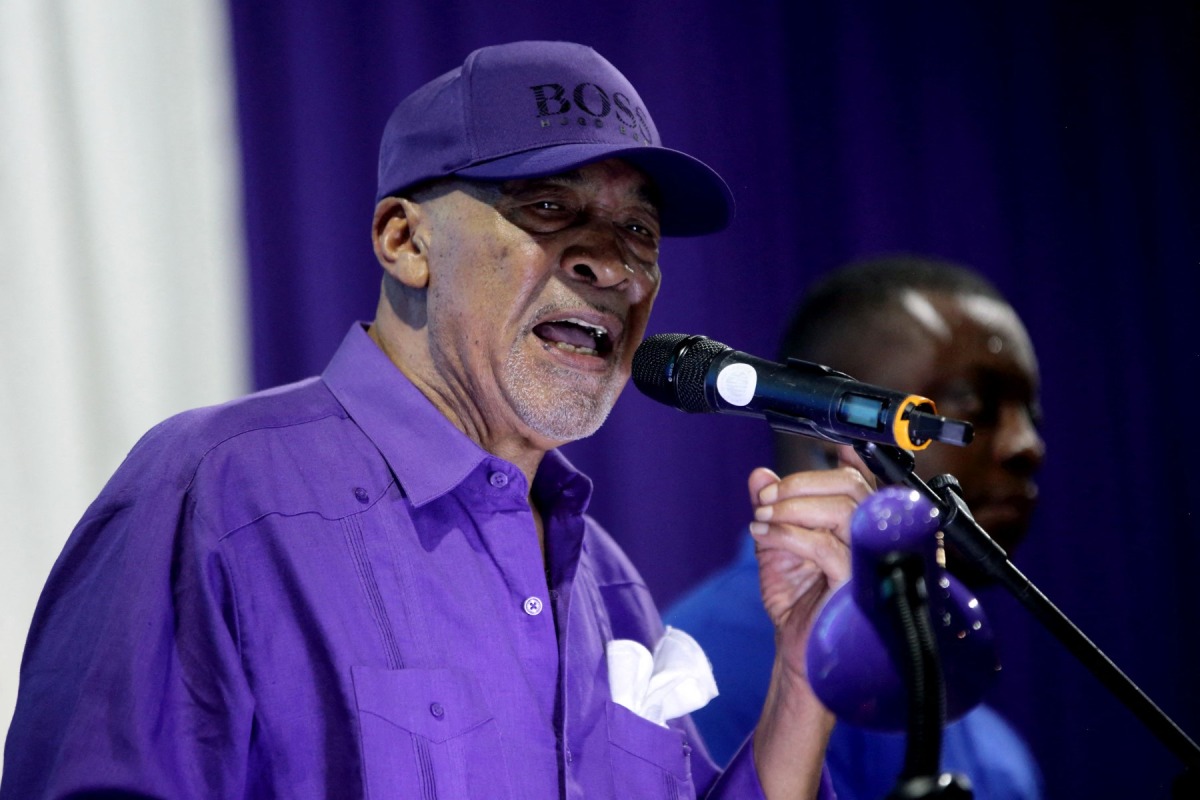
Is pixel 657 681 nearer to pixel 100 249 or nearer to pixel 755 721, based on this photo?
pixel 755 721

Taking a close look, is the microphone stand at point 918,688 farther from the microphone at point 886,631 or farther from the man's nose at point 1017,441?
the man's nose at point 1017,441

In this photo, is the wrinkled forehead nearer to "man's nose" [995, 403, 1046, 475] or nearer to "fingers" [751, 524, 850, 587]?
"man's nose" [995, 403, 1046, 475]

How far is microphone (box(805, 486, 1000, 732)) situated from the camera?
0.88 meters

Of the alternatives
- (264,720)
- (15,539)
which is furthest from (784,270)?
(264,720)

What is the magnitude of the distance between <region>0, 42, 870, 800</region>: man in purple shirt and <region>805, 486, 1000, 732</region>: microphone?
257 mm

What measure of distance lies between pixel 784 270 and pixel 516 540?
56.9 inches

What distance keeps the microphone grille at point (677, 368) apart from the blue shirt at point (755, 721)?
71 centimetres

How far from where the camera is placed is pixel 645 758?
1.46 m

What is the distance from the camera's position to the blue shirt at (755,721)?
1.81m

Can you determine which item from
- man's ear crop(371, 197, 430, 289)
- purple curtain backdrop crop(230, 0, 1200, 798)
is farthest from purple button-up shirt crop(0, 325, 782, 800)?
purple curtain backdrop crop(230, 0, 1200, 798)

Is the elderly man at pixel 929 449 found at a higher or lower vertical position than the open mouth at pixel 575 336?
lower

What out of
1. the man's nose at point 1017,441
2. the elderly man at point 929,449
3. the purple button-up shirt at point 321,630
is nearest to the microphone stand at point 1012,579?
the purple button-up shirt at point 321,630

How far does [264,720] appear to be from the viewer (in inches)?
45.8

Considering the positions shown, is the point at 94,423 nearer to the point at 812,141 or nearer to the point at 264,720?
the point at 264,720
